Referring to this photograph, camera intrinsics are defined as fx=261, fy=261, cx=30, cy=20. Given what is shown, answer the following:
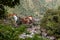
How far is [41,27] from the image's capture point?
62.6ft

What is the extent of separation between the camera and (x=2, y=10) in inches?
290

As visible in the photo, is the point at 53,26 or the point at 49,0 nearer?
the point at 53,26

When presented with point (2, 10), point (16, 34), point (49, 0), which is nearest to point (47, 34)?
point (16, 34)

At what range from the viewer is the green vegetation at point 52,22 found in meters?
17.7

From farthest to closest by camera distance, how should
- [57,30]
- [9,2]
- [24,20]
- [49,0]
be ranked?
[49,0] → [24,20] → [57,30] → [9,2]

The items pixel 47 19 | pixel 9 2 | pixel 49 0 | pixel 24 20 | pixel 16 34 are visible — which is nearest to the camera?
pixel 9 2

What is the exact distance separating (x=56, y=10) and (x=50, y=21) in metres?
1.34

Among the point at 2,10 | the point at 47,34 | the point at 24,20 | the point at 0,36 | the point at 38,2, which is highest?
the point at 38,2

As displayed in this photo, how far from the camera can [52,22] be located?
59.9 feet

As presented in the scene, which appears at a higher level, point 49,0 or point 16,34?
point 49,0

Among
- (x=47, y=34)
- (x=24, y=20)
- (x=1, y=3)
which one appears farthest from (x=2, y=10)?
(x=24, y=20)

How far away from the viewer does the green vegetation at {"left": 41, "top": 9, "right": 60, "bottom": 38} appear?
58.0 ft

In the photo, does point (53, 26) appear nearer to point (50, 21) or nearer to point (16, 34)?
point (50, 21)

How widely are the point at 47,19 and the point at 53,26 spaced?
141 centimetres
